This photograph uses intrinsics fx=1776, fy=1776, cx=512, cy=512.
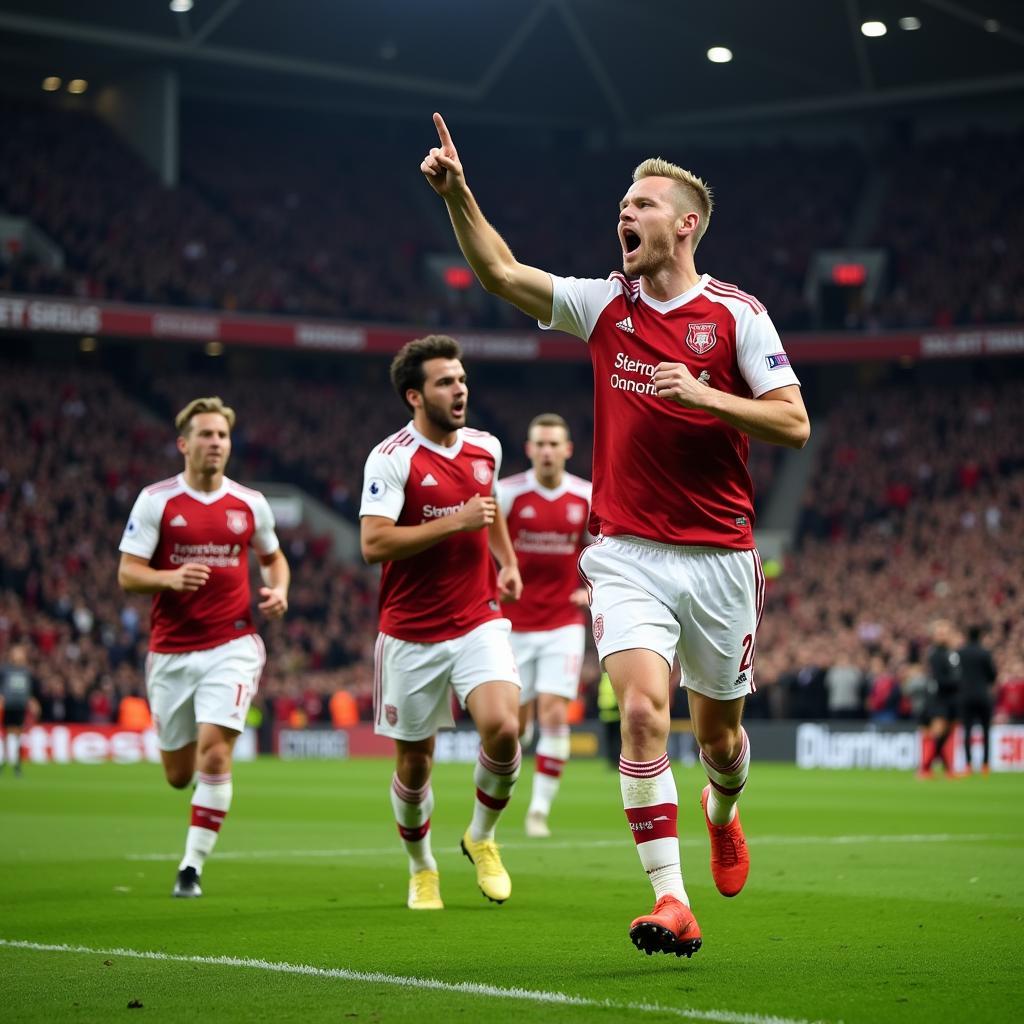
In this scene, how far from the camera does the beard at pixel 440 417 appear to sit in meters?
9.52

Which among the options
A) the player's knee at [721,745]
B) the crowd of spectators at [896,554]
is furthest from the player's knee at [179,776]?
the crowd of spectators at [896,554]

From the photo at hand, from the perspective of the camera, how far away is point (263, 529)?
11.3 metres

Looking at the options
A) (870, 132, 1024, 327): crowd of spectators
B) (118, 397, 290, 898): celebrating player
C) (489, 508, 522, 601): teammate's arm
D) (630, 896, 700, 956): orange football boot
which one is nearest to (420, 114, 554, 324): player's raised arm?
(630, 896, 700, 956): orange football boot

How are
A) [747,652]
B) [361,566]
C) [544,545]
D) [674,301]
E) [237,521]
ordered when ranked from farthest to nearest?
[361,566] < [544,545] < [237,521] < [747,652] < [674,301]

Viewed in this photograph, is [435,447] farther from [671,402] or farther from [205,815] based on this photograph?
[671,402]

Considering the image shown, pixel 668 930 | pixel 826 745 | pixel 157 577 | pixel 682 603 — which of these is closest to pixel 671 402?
pixel 682 603

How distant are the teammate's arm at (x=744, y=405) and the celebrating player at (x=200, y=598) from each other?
15.3 feet

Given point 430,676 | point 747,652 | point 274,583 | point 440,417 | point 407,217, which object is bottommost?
point 430,676

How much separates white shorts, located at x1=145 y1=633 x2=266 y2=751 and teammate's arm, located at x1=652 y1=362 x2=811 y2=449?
4630mm

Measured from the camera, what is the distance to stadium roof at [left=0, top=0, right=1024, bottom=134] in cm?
4428

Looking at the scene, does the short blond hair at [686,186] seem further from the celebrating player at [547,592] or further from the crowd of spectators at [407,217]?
the crowd of spectators at [407,217]

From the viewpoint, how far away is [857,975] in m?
6.62

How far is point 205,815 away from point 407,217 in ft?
147

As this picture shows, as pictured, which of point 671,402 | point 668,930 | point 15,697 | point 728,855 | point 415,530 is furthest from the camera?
point 15,697
